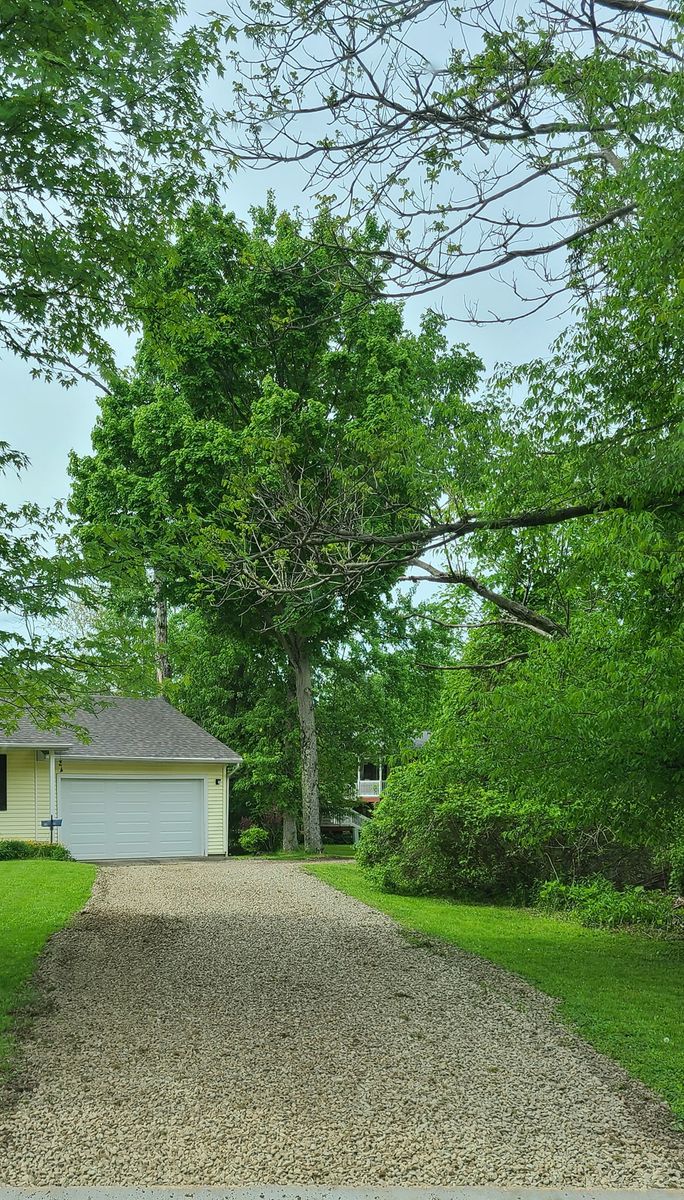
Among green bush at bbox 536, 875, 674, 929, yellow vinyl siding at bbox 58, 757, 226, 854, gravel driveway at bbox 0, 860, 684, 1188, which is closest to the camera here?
gravel driveway at bbox 0, 860, 684, 1188

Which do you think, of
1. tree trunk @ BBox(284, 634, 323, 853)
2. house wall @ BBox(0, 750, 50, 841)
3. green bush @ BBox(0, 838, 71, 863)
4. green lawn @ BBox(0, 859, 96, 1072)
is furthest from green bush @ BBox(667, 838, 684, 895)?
house wall @ BBox(0, 750, 50, 841)

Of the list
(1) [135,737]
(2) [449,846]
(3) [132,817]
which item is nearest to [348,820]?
(1) [135,737]

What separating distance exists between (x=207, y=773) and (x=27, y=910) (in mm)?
12117

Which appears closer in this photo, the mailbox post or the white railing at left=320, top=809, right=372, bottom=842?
the mailbox post

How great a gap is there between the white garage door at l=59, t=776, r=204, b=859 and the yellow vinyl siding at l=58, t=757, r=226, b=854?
7.6 inches

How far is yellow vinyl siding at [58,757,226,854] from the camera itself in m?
21.7

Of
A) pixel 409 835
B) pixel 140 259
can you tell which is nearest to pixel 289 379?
pixel 409 835

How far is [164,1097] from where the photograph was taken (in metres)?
4.96

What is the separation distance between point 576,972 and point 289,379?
1586 centimetres

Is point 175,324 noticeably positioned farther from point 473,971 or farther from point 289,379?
point 289,379

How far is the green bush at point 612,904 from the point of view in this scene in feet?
36.7

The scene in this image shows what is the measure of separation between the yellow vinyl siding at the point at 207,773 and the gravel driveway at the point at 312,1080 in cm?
1292

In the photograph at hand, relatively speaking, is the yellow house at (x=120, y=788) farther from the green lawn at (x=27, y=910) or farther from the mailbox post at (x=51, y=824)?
the green lawn at (x=27, y=910)

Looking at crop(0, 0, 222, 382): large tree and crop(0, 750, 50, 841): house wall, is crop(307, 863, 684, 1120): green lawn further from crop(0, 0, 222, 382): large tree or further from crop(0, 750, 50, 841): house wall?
crop(0, 750, 50, 841): house wall
